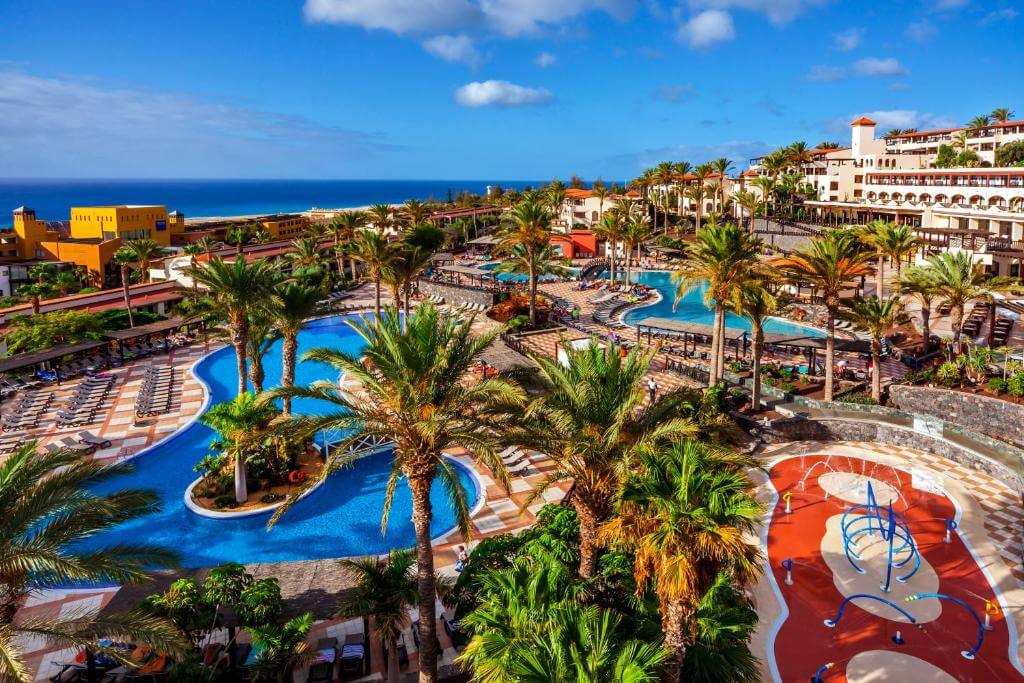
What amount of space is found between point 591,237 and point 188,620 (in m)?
64.2

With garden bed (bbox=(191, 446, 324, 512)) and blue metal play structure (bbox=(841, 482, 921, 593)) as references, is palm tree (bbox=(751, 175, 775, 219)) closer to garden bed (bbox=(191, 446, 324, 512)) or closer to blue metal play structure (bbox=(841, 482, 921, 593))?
blue metal play structure (bbox=(841, 482, 921, 593))

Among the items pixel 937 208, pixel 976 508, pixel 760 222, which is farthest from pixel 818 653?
pixel 760 222

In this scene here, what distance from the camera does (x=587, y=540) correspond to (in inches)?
532

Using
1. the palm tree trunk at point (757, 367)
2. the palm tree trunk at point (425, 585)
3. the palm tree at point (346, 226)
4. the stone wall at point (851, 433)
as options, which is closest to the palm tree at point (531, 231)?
the palm tree trunk at point (757, 367)

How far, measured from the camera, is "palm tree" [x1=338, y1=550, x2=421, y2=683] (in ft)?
39.1

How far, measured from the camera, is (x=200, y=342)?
4034 cm

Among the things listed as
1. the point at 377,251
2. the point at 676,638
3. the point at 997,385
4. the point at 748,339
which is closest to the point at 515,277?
the point at 377,251

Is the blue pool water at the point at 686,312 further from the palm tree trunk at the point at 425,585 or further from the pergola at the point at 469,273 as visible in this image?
the palm tree trunk at the point at 425,585

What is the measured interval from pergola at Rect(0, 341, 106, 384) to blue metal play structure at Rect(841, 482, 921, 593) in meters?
35.9

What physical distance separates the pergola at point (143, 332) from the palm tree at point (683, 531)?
31.8 meters

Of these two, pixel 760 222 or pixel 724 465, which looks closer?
pixel 724 465

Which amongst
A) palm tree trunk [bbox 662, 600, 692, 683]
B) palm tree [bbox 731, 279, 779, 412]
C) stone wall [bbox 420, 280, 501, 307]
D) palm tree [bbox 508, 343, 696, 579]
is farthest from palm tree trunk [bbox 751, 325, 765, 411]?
stone wall [bbox 420, 280, 501, 307]

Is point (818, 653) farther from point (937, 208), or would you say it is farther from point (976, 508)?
point (937, 208)

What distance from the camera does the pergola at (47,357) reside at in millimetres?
30812
